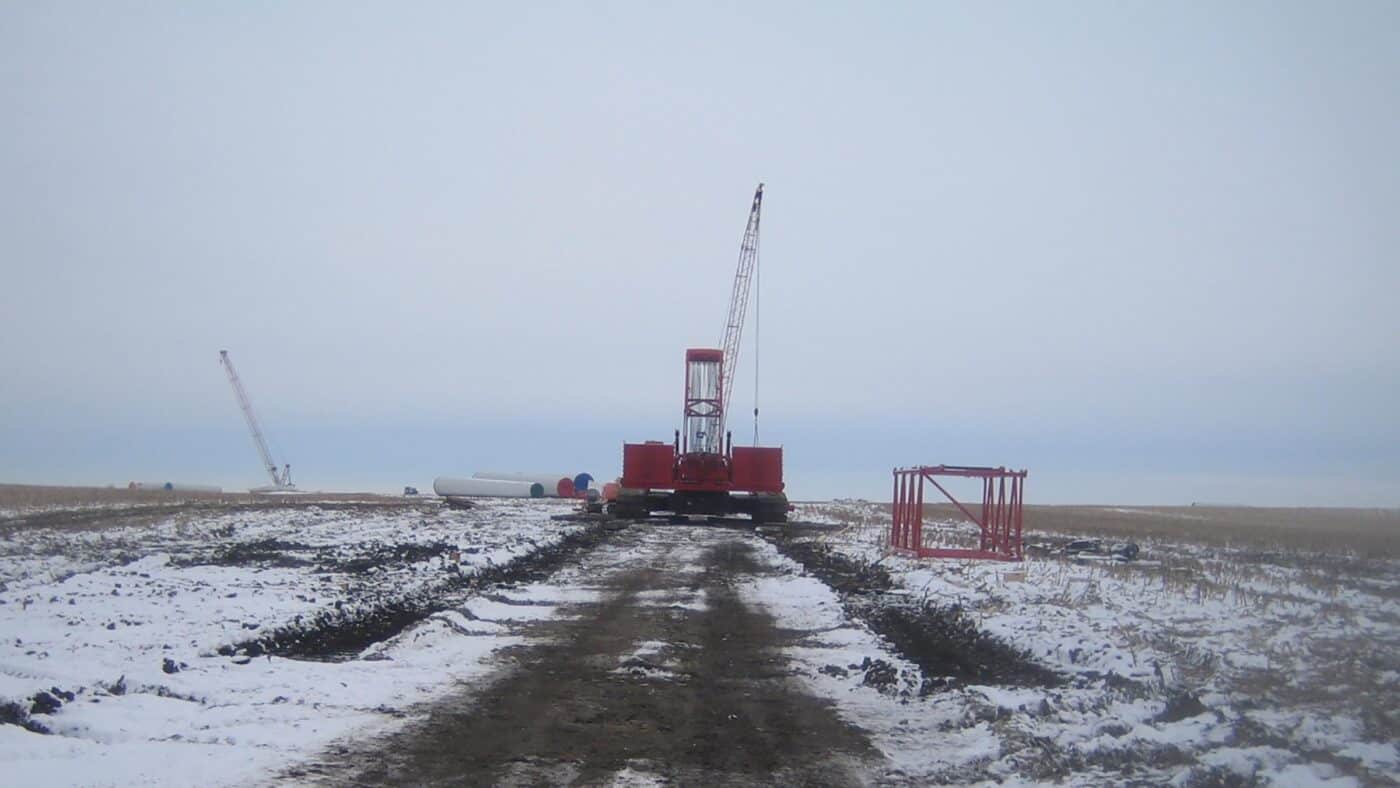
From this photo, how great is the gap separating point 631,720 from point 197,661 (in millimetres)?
4624

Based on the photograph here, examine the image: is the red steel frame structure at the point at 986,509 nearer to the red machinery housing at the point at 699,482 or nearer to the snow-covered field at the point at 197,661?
the snow-covered field at the point at 197,661

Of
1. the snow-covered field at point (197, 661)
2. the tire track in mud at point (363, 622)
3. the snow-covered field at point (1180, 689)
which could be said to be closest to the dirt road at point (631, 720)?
the snow-covered field at point (197, 661)

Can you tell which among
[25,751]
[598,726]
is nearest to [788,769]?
[598,726]

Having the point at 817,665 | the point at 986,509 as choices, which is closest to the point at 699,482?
the point at 986,509

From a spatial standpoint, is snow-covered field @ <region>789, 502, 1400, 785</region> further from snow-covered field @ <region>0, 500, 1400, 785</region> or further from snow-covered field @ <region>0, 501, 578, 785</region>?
snow-covered field @ <region>0, 501, 578, 785</region>

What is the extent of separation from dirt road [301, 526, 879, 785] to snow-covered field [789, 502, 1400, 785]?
2.93ft

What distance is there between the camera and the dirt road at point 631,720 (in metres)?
7.93

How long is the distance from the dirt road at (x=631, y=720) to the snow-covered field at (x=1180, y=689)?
0.89 metres

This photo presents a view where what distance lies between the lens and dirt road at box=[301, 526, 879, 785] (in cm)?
793

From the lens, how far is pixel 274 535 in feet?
92.2

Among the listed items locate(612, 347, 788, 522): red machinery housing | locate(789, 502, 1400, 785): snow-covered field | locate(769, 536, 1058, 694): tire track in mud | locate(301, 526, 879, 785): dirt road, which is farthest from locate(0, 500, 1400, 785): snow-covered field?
locate(612, 347, 788, 522): red machinery housing

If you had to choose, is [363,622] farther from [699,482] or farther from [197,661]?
[699,482]

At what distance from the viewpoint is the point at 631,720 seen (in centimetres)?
952

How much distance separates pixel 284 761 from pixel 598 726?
2451 mm
